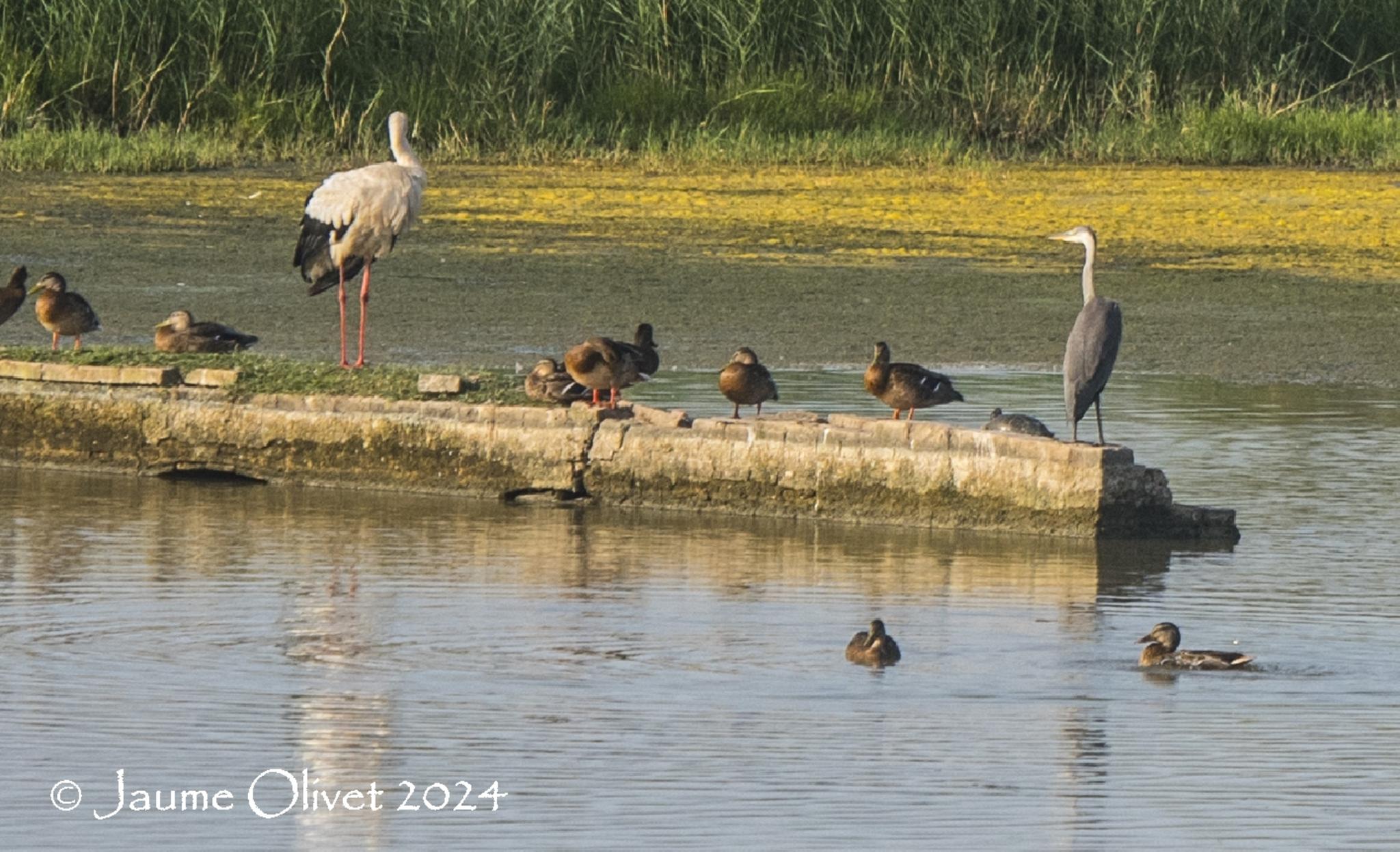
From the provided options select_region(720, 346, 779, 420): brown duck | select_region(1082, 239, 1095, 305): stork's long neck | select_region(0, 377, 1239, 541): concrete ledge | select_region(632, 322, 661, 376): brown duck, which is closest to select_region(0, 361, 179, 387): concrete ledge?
select_region(0, 377, 1239, 541): concrete ledge

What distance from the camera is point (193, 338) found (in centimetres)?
1407

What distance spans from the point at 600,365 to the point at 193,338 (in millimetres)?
2870

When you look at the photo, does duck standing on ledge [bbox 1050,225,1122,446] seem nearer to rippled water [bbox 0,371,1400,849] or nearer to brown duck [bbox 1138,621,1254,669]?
rippled water [bbox 0,371,1400,849]

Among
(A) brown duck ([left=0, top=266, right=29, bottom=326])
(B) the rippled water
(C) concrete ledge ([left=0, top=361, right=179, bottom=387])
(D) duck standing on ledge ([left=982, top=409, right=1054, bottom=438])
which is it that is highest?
(A) brown duck ([left=0, top=266, right=29, bottom=326])

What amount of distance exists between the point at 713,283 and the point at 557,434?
7.36m

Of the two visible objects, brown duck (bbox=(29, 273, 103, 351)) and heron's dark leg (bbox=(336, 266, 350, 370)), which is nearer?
heron's dark leg (bbox=(336, 266, 350, 370))

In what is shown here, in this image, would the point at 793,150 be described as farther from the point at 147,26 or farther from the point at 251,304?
the point at 251,304

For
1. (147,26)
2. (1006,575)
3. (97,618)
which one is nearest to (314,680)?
(97,618)

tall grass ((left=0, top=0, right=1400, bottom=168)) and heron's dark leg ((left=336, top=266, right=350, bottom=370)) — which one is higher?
tall grass ((left=0, top=0, right=1400, bottom=168))

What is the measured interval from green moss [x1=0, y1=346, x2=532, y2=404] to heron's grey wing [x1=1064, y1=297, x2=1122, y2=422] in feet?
7.42

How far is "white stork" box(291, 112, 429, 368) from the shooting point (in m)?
14.6

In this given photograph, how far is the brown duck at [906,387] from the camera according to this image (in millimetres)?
12672

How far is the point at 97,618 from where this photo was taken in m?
9.15

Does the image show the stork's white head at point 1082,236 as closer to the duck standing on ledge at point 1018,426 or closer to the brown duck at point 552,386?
the duck standing on ledge at point 1018,426
